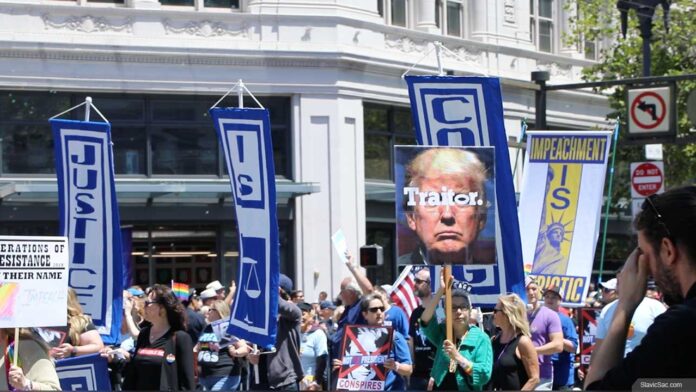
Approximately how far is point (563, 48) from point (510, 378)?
29882 millimetres

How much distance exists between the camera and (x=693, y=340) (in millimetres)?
3760

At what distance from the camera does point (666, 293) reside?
3.96 metres

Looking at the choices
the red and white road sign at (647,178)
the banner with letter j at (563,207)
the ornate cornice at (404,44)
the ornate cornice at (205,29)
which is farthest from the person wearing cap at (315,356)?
the ornate cornice at (404,44)

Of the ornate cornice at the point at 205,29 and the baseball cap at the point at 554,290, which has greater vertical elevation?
the ornate cornice at the point at 205,29

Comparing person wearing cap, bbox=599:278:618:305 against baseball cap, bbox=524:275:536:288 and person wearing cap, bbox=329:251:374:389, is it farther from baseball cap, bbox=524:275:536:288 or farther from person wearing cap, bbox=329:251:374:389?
person wearing cap, bbox=329:251:374:389

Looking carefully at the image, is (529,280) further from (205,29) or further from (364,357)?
(205,29)

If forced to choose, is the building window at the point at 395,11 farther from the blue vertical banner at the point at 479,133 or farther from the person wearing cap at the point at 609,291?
the blue vertical banner at the point at 479,133

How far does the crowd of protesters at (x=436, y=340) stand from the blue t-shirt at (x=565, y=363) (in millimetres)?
14

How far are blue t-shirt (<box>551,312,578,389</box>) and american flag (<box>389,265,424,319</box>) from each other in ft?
10.6

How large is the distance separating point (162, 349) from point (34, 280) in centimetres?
152

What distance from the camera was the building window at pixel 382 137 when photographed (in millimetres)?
33594

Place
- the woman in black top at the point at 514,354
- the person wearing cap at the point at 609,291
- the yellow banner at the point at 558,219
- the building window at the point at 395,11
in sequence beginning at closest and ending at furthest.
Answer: the woman in black top at the point at 514,354, the yellow banner at the point at 558,219, the person wearing cap at the point at 609,291, the building window at the point at 395,11

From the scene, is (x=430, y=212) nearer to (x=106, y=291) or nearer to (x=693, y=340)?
(x=106, y=291)

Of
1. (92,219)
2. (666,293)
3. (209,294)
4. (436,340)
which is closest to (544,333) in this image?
(436,340)
